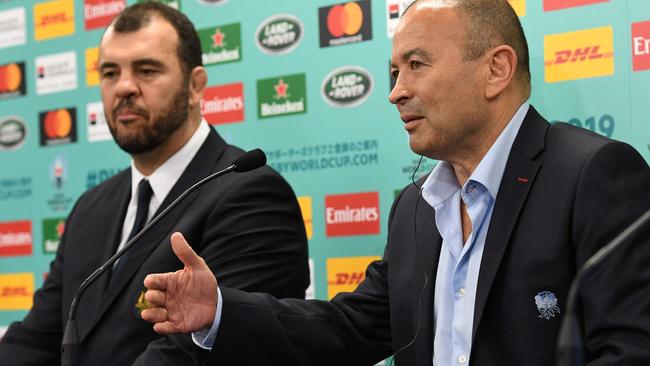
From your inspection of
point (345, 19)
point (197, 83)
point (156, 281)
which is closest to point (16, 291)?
point (197, 83)

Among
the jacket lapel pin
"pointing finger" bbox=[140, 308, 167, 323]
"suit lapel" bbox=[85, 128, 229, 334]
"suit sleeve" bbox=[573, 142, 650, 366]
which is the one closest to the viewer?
"suit sleeve" bbox=[573, 142, 650, 366]

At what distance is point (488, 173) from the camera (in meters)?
2.59

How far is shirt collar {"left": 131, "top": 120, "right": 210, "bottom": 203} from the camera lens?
3.45 m

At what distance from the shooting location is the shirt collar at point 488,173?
8.48 feet

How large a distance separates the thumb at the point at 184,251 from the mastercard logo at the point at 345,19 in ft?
4.99

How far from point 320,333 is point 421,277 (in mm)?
352

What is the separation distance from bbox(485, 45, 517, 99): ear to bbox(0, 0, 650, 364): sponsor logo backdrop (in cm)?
62

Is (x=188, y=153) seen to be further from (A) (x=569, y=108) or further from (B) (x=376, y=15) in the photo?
(A) (x=569, y=108)

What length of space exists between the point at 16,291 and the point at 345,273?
1.90 m

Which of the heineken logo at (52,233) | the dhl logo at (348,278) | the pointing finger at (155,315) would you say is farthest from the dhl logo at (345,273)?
the heineken logo at (52,233)

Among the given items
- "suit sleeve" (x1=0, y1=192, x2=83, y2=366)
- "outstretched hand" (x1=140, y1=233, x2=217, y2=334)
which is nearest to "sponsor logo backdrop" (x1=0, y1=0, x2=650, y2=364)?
"suit sleeve" (x1=0, y1=192, x2=83, y2=366)

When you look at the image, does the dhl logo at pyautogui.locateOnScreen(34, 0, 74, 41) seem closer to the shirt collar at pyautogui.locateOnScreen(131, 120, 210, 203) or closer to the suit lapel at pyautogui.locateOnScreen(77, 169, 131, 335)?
the suit lapel at pyautogui.locateOnScreen(77, 169, 131, 335)

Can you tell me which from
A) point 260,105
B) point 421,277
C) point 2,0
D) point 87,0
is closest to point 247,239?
point 421,277

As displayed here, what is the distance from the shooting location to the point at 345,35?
12.3ft
